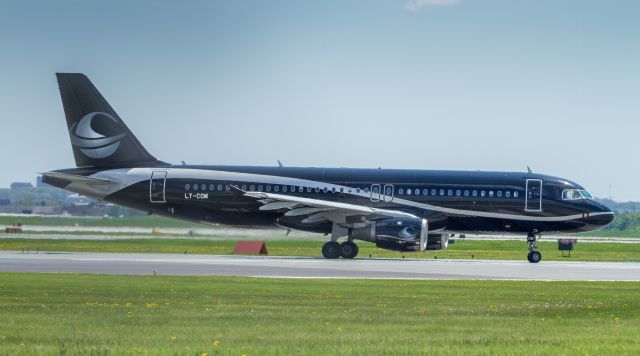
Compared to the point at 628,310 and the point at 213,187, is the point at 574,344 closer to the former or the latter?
the point at 628,310

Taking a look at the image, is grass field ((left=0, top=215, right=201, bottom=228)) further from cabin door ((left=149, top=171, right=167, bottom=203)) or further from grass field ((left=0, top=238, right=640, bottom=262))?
cabin door ((left=149, top=171, right=167, bottom=203))

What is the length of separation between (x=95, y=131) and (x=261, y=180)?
915 centimetres

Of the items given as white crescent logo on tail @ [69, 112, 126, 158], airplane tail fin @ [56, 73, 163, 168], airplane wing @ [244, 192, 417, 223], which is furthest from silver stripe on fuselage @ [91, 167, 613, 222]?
white crescent logo on tail @ [69, 112, 126, 158]

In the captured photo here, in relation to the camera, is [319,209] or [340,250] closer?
[319,209]

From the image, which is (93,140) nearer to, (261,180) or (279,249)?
(261,180)

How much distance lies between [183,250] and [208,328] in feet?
129

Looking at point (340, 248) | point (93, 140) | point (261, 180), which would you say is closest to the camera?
point (340, 248)

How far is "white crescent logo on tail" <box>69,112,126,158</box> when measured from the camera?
185 feet

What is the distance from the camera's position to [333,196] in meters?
53.8

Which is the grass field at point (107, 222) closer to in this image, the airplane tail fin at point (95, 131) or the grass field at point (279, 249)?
the grass field at point (279, 249)

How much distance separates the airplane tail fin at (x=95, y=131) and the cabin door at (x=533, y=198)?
18.6 meters

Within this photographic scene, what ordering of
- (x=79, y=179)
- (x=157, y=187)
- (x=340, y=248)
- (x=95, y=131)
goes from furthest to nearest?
(x=95, y=131) < (x=79, y=179) < (x=157, y=187) < (x=340, y=248)

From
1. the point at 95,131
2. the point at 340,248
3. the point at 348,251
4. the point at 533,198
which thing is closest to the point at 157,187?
the point at 95,131

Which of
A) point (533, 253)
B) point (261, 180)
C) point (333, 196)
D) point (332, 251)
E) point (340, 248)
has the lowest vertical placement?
point (332, 251)
